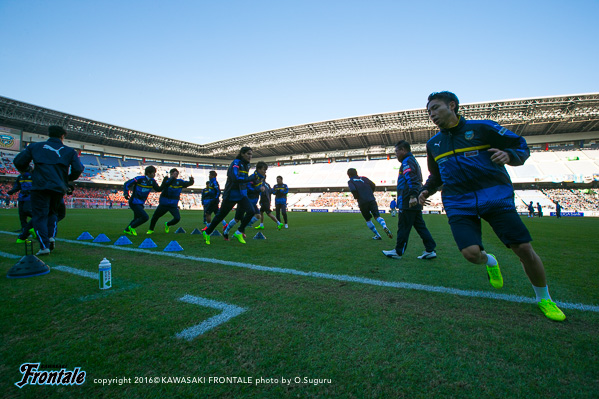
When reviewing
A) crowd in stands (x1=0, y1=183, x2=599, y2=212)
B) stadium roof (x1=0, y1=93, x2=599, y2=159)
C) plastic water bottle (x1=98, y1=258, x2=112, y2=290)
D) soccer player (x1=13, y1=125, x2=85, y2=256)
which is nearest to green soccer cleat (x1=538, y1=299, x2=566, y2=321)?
plastic water bottle (x1=98, y1=258, x2=112, y2=290)

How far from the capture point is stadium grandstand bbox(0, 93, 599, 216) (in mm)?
37469

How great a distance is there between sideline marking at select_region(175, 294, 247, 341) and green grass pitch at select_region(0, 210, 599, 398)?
1.9 inches

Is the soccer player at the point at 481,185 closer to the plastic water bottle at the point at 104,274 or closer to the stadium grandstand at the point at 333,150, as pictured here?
the plastic water bottle at the point at 104,274

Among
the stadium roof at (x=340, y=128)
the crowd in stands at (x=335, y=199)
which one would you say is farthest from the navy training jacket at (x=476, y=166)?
the stadium roof at (x=340, y=128)

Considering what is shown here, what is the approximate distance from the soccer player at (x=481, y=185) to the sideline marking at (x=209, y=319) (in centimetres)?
212

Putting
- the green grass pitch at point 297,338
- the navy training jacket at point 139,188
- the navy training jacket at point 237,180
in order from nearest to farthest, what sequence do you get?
the green grass pitch at point 297,338 < the navy training jacket at point 237,180 < the navy training jacket at point 139,188

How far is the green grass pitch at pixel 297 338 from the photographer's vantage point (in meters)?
1.32

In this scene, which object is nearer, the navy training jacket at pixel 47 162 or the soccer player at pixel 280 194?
the navy training jacket at pixel 47 162

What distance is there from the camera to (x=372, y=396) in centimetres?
123

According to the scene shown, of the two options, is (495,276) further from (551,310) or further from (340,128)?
(340,128)

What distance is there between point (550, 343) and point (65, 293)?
3.89 metres

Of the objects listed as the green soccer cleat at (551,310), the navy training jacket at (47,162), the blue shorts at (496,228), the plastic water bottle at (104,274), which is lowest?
the green soccer cleat at (551,310)

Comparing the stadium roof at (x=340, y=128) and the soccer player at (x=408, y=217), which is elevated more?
the stadium roof at (x=340, y=128)
